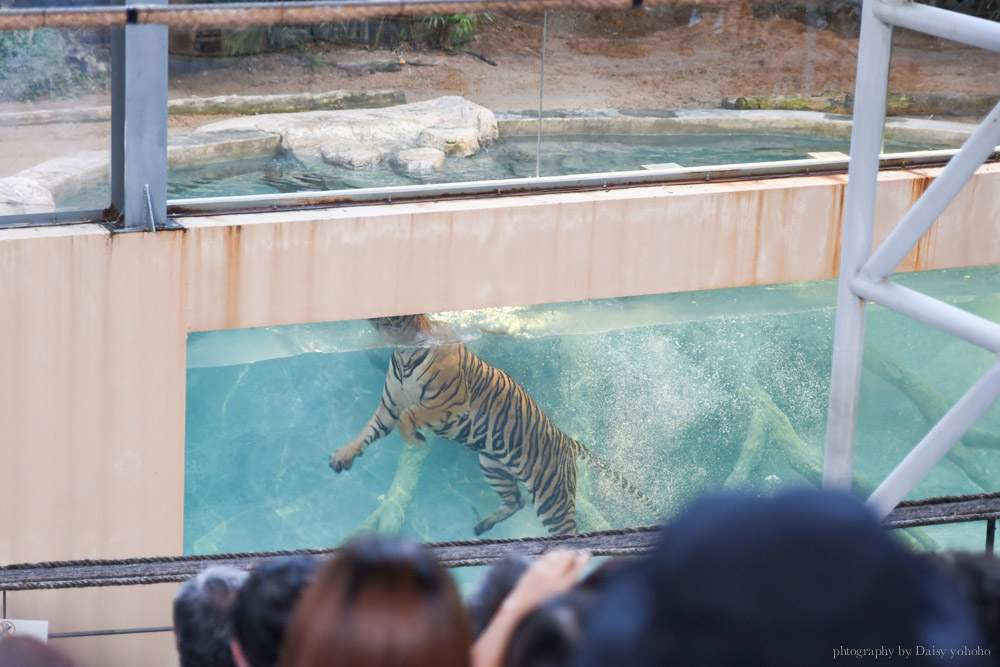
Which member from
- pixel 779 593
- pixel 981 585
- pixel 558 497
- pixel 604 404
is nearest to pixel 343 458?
pixel 558 497

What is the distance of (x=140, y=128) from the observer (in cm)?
340

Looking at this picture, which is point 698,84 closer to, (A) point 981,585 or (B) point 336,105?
(B) point 336,105

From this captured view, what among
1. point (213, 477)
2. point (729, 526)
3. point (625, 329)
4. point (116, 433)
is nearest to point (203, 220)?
point (116, 433)

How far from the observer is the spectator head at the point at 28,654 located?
1.07 metres

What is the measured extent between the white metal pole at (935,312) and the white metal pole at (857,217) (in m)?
0.07

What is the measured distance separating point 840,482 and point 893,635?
188cm

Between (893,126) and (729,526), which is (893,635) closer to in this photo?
(729,526)

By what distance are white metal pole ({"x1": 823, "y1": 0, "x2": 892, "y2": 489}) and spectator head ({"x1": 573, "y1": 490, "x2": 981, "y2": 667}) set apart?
1.68 metres

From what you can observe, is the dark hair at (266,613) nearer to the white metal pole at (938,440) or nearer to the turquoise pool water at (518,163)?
the white metal pole at (938,440)

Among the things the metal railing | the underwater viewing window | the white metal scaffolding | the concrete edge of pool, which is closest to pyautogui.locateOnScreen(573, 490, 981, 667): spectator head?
the metal railing

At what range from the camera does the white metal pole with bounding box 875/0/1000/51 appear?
6.50ft

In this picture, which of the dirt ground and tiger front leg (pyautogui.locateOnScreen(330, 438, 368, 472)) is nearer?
the dirt ground

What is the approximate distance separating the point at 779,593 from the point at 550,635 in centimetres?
32

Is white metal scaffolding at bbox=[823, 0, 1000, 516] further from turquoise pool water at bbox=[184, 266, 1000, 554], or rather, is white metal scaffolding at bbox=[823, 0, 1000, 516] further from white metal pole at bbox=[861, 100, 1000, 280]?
turquoise pool water at bbox=[184, 266, 1000, 554]
